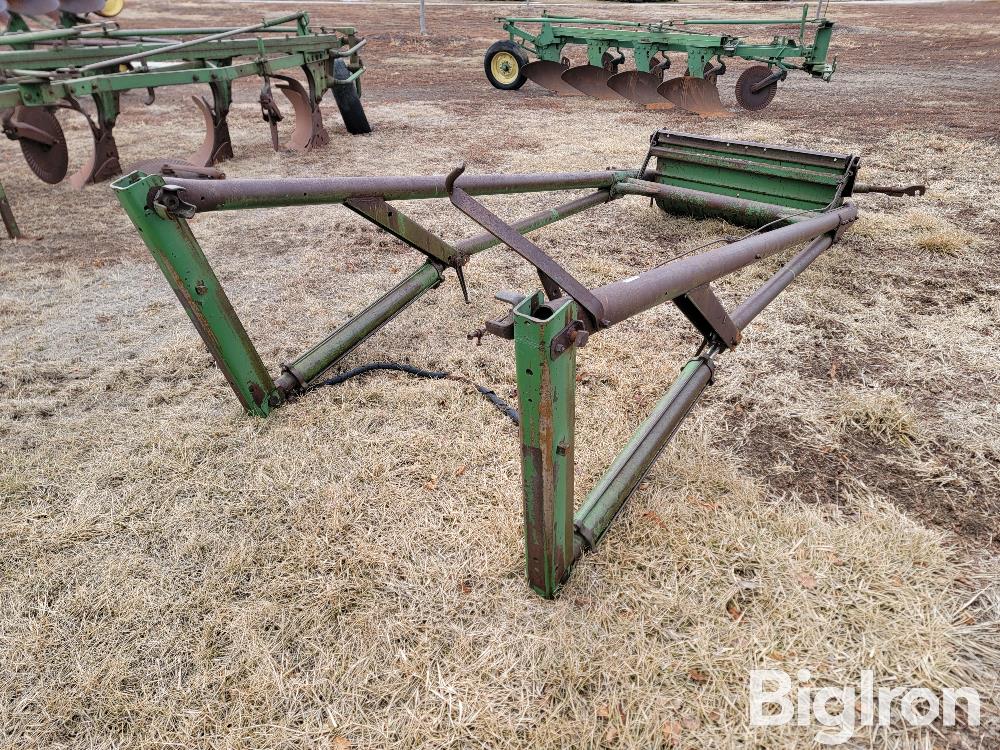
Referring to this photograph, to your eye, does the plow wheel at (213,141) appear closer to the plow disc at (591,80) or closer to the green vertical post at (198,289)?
the green vertical post at (198,289)

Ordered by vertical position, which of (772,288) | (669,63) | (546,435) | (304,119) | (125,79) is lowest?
(669,63)

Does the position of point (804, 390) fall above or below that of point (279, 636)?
below

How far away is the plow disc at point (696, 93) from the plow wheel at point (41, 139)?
25.4 ft

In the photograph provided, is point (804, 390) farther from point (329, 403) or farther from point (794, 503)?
point (329, 403)

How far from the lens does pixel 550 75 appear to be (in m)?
10.7

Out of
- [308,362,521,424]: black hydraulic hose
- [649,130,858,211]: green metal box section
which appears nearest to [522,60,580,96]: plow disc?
[649,130,858,211]: green metal box section

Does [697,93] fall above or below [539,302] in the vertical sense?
below

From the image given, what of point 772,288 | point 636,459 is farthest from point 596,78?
point 636,459

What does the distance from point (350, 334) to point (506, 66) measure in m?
9.93

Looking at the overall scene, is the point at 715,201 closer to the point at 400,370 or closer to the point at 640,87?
the point at 400,370

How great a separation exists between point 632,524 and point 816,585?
0.62 meters

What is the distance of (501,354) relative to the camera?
3.34 meters

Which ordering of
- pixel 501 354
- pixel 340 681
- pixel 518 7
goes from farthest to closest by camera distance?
pixel 518 7
pixel 501 354
pixel 340 681

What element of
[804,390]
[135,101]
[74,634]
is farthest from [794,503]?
[135,101]
